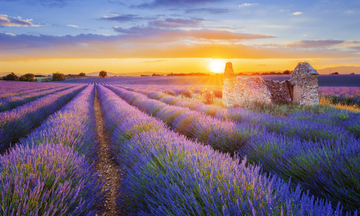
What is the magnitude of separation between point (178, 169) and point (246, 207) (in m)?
0.58

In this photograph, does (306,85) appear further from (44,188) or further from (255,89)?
(44,188)

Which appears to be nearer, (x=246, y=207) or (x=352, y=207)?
(x=246, y=207)

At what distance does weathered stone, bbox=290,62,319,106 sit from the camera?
316 inches

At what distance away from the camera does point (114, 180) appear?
112 inches

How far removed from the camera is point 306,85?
818cm

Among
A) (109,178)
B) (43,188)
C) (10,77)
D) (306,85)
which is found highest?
(10,77)

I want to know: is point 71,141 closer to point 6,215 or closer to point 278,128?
point 6,215

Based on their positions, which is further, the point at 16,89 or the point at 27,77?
the point at 27,77

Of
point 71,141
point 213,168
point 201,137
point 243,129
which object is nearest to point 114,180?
point 71,141

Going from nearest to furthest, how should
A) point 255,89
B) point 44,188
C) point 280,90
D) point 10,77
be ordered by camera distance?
point 44,188
point 255,89
point 280,90
point 10,77

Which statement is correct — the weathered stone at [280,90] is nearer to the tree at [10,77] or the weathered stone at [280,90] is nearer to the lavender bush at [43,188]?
the lavender bush at [43,188]

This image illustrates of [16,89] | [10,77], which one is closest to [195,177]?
[16,89]

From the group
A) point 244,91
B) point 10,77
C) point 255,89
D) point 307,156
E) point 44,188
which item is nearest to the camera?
point 44,188

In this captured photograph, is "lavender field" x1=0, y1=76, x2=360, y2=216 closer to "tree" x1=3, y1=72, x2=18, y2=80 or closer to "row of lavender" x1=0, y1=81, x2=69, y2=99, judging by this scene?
"row of lavender" x1=0, y1=81, x2=69, y2=99
